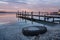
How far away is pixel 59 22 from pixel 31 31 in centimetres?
1036

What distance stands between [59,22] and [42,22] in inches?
134

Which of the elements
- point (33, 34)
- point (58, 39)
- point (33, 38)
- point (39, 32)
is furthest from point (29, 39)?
point (58, 39)

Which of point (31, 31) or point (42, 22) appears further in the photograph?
point (42, 22)

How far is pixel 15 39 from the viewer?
10.5 m

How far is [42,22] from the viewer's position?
68.9ft

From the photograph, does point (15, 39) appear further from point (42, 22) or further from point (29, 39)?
point (42, 22)

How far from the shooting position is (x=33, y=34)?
11.5m

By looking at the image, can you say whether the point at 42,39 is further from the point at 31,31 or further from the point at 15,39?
the point at 15,39

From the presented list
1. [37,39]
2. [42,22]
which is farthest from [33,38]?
[42,22]

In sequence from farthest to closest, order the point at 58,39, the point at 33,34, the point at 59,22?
the point at 59,22
the point at 33,34
the point at 58,39

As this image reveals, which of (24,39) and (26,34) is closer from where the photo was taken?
(24,39)

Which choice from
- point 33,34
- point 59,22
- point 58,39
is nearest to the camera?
point 58,39

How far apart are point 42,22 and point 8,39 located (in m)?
11.6

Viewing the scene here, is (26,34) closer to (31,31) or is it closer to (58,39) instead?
(31,31)
